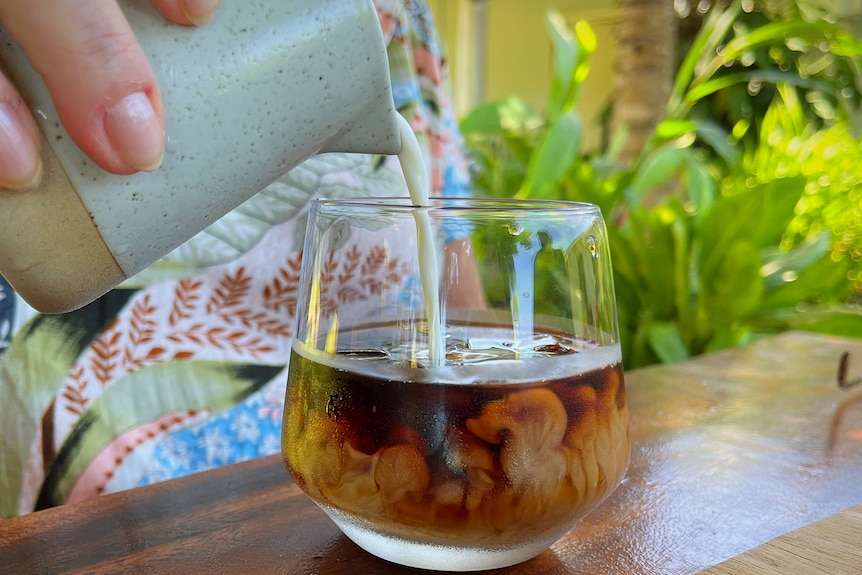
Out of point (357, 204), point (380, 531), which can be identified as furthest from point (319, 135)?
point (380, 531)

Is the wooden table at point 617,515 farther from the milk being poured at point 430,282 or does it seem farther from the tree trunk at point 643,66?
the tree trunk at point 643,66

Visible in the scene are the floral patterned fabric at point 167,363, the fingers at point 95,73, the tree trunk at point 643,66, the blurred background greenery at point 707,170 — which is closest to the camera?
the fingers at point 95,73

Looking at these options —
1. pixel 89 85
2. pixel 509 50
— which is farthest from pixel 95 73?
pixel 509 50

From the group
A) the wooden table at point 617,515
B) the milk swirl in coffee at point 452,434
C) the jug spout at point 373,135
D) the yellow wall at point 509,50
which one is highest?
the yellow wall at point 509,50

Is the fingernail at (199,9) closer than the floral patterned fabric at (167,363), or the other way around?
the fingernail at (199,9)

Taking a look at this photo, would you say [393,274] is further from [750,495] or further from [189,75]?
[750,495]

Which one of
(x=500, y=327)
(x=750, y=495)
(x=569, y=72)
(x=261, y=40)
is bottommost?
(x=750, y=495)

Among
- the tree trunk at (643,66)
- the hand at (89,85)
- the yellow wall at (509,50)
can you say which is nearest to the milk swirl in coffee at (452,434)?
the hand at (89,85)
